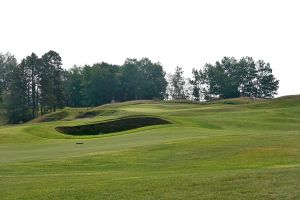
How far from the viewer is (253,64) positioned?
163625 mm

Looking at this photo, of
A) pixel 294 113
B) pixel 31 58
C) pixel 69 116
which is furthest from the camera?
pixel 31 58

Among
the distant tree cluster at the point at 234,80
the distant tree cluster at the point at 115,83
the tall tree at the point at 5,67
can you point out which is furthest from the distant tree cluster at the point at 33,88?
the distant tree cluster at the point at 234,80

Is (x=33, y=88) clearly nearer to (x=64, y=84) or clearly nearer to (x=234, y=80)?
(x=64, y=84)

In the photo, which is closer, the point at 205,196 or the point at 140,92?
the point at 205,196

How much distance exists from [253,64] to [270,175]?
15193 cm

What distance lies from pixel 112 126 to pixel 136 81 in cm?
9927

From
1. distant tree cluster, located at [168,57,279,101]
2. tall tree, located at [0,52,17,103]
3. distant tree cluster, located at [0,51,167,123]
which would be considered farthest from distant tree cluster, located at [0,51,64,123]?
distant tree cluster, located at [168,57,279,101]

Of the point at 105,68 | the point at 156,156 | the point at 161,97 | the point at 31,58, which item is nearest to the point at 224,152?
the point at 156,156

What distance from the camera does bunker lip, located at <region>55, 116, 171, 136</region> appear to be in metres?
54.9

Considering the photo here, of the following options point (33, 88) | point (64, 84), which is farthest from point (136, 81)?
point (33, 88)

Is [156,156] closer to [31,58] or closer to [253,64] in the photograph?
[31,58]

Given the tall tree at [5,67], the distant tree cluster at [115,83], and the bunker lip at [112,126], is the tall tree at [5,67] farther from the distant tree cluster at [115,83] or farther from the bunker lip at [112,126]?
the bunker lip at [112,126]

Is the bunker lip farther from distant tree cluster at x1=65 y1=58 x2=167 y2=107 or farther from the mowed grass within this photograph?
distant tree cluster at x1=65 y1=58 x2=167 y2=107

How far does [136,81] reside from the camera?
507 feet
